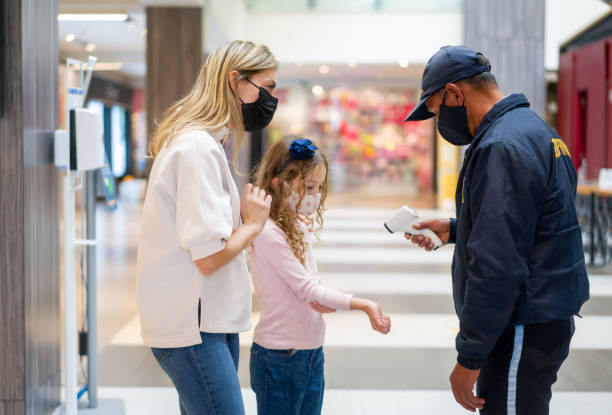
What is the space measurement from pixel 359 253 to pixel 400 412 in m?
5.13

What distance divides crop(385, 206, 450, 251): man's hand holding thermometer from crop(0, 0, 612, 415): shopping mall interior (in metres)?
0.52

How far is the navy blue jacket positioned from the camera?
1.47 m

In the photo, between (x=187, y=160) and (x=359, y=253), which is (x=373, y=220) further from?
(x=187, y=160)

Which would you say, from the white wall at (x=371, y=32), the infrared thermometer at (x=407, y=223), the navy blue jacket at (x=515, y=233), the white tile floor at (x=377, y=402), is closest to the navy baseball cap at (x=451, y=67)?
the navy blue jacket at (x=515, y=233)

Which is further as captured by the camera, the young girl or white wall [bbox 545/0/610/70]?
white wall [bbox 545/0/610/70]

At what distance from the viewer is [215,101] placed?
5.32 feet

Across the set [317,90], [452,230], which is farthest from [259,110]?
[317,90]

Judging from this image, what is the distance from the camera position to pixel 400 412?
3.11 meters

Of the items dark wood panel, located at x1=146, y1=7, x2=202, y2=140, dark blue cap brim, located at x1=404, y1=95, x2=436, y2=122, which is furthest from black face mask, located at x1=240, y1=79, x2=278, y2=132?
dark wood panel, located at x1=146, y1=7, x2=202, y2=140

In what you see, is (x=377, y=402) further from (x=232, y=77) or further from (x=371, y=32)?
(x=371, y=32)

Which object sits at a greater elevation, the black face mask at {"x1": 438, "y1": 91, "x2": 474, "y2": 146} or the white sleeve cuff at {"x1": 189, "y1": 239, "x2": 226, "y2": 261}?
the black face mask at {"x1": 438, "y1": 91, "x2": 474, "y2": 146}

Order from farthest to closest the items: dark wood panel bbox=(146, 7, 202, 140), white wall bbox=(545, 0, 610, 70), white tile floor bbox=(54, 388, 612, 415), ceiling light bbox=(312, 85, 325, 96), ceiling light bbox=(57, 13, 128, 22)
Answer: ceiling light bbox=(312, 85, 325, 96)
white wall bbox=(545, 0, 610, 70)
ceiling light bbox=(57, 13, 128, 22)
dark wood panel bbox=(146, 7, 202, 140)
white tile floor bbox=(54, 388, 612, 415)

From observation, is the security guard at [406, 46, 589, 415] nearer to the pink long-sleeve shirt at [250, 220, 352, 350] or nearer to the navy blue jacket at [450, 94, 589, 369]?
the navy blue jacket at [450, 94, 589, 369]

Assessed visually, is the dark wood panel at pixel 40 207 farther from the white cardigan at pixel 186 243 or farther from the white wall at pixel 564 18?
the white wall at pixel 564 18
